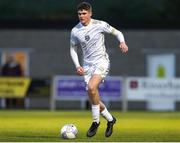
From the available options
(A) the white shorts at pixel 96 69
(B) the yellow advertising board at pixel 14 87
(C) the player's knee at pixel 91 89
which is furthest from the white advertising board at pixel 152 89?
(C) the player's knee at pixel 91 89

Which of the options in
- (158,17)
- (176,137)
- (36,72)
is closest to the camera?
(176,137)

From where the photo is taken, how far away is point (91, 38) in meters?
14.1

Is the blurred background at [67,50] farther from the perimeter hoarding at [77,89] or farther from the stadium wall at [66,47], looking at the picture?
the perimeter hoarding at [77,89]

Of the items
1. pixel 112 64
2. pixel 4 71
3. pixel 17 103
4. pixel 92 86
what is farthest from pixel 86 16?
pixel 112 64

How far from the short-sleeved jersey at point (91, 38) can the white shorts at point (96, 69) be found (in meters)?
0.08

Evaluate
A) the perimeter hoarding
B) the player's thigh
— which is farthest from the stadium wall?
the player's thigh

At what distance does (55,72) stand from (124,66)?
10.8 ft

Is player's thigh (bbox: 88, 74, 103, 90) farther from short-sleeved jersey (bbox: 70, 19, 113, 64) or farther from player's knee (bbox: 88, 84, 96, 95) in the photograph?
short-sleeved jersey (bbox: 70, 19, 113, 64)

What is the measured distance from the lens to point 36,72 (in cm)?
3688

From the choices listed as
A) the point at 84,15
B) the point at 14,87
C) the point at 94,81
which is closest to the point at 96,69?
the point at 94,81

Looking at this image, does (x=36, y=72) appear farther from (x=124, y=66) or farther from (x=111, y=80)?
(x=111, y=80)

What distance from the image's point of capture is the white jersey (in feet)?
46.3

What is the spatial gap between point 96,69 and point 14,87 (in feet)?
55.9

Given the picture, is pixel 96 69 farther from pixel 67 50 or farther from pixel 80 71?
pixel 67 50
